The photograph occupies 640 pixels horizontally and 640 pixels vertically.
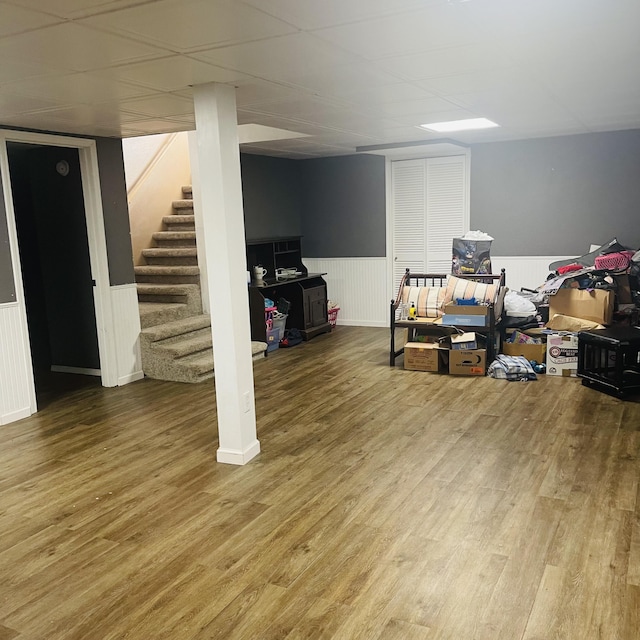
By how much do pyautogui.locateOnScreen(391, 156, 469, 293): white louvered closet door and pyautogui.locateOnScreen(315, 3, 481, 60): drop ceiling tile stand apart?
4984 mm

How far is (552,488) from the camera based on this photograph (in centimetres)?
329

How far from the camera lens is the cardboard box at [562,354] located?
5407 mm

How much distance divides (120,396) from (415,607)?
12.4 ft

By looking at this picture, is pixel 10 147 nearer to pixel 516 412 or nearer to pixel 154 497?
pixel 154 497

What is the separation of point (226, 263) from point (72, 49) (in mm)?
1370

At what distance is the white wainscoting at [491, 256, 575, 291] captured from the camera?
7285mm

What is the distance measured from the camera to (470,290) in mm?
5887

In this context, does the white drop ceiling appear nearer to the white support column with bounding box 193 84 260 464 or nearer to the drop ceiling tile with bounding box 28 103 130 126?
the drop ceiling tile with bounding box 28 103 130 126

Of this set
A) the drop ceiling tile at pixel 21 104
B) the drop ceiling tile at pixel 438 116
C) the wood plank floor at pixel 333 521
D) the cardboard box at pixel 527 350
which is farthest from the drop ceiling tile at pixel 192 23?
the cardboard box at pixel 527 350

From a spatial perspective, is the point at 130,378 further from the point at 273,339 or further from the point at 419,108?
the point at 419,108

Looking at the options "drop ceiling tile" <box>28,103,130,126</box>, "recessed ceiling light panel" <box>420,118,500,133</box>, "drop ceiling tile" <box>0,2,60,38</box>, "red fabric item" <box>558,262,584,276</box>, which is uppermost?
"recessed ceiling light panel" <box>420,118,500,133</box>

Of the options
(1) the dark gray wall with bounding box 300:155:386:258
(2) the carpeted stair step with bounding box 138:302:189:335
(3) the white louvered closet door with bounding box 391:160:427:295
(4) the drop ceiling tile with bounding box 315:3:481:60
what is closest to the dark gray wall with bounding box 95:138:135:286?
(2) the carpeted stair step with bounding box 138:302:189:335

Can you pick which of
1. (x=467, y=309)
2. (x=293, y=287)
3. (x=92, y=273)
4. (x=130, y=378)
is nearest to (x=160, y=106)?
(x=92, y=273)

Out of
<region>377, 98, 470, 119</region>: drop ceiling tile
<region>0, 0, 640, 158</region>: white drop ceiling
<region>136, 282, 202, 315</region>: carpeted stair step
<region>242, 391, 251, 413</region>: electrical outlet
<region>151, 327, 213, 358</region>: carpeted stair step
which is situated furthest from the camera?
<region>136, 282, 202, 315</region>: carpeted stair step
